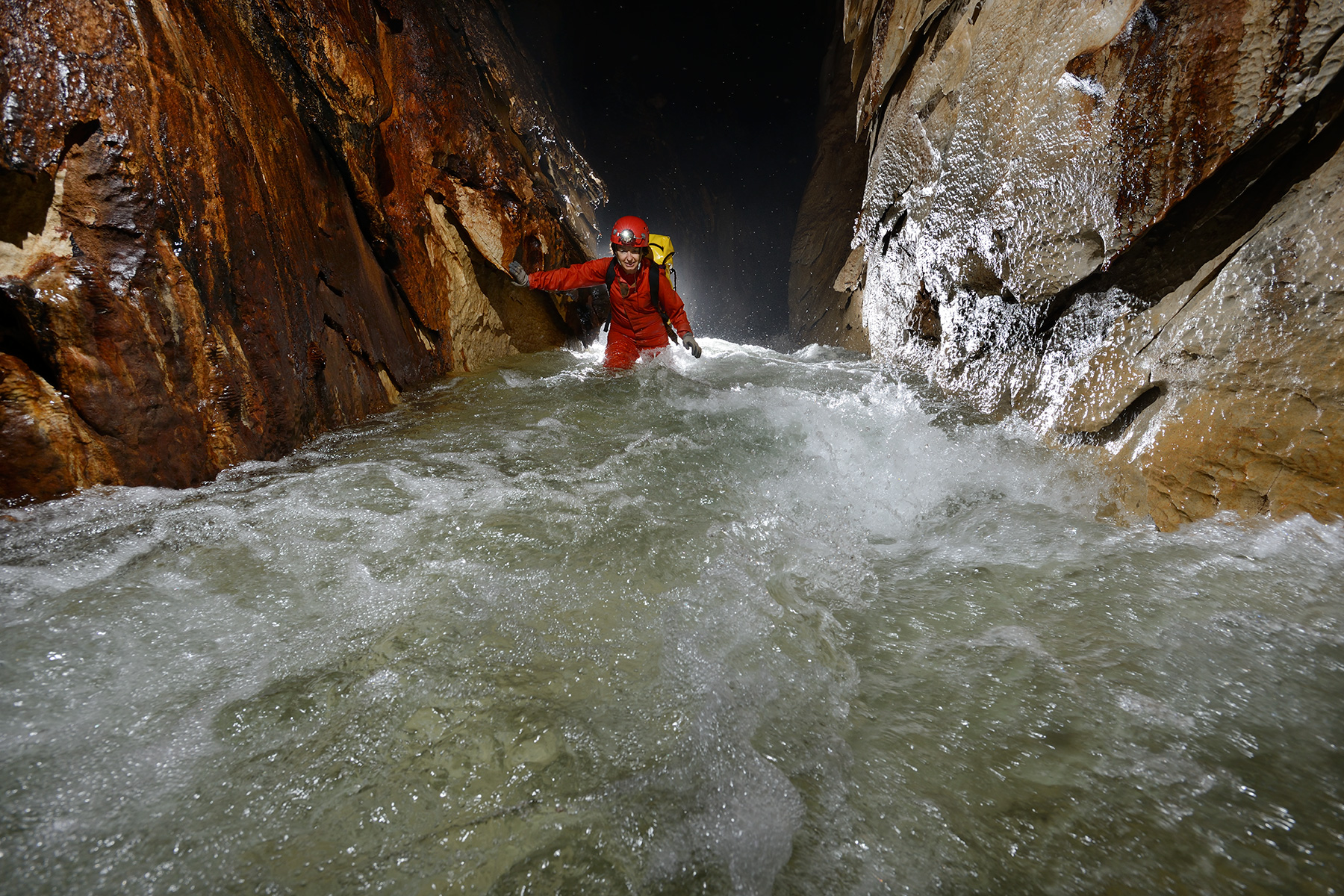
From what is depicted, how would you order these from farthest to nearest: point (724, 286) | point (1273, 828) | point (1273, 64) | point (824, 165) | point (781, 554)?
point (724, 286) → point (824, 165) → point (1273, 64) → point (781, 554) → point (1273, 828)

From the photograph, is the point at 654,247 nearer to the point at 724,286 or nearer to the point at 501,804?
the point at 501,804

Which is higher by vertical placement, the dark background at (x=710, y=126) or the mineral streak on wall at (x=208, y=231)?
the dark background at (x=710, y=126)

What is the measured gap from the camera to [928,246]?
4.01m

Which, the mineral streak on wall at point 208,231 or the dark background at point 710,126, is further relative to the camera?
the dark background at point 710,126

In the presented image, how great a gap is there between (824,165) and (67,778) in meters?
11.7

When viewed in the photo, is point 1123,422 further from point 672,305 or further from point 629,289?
point 629,289

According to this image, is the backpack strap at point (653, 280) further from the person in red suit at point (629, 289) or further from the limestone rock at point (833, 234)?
the limestone rock at point (833, 234)

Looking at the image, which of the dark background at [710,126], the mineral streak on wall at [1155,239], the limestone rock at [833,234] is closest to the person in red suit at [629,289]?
the limestone rock at [833,234]

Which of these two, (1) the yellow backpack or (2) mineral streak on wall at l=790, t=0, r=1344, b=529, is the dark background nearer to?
(1) the yellow backpack

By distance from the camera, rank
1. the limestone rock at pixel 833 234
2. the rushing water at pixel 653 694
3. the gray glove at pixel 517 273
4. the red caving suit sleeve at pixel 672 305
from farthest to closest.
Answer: the limestone rock at pixel 833 234 < the red caving suit sleeve at pixel 672 305 < the gray glove at pixel 517 273 < the rushing water at pixel 653 694

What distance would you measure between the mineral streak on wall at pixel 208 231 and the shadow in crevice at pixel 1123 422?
380 cm

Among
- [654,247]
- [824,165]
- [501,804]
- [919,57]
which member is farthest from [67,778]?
[824,165]

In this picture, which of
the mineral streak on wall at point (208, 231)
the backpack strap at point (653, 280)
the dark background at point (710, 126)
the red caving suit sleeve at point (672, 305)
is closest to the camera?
the mineral streak on wall at point (208, 231)

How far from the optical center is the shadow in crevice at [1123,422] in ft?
7.53
